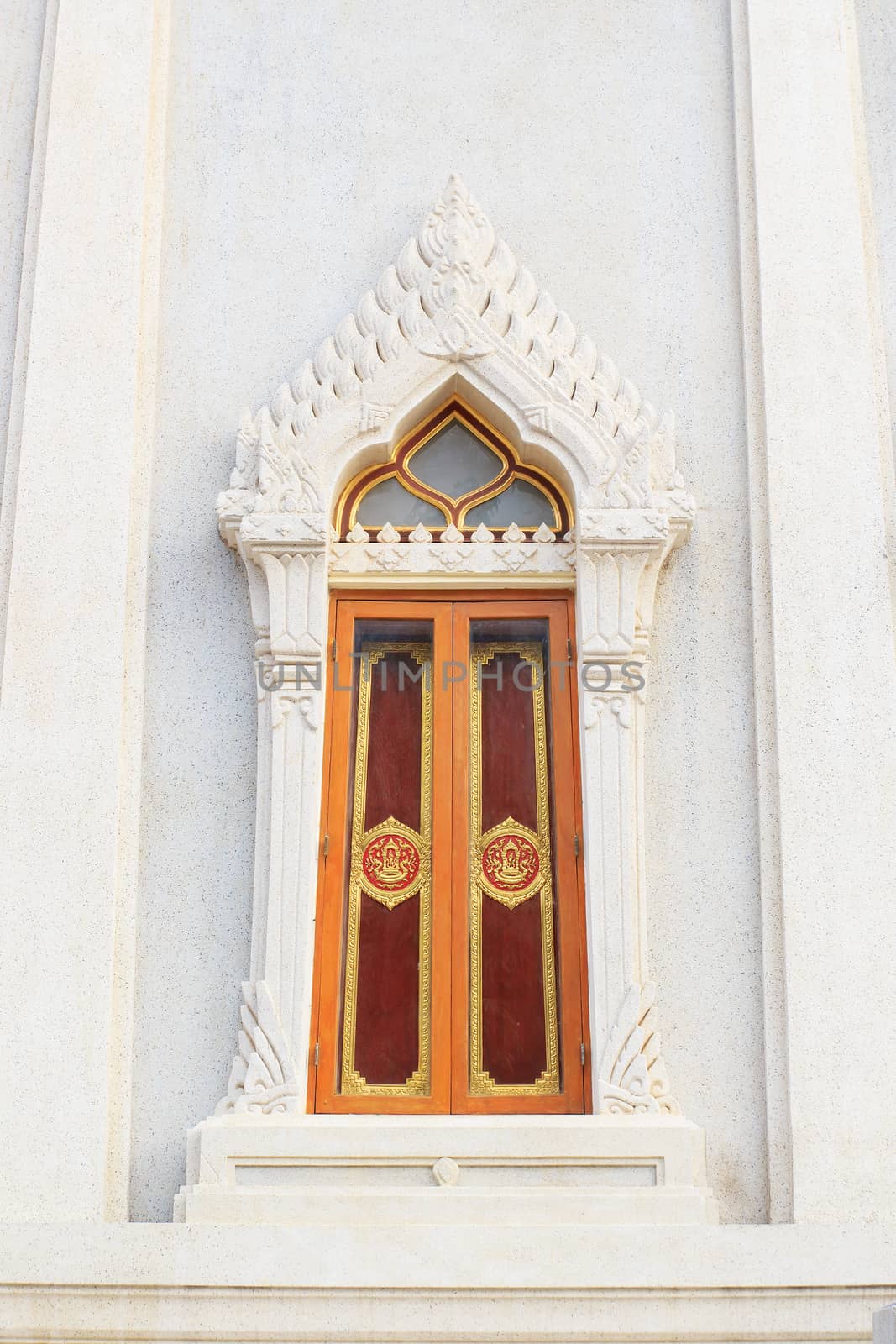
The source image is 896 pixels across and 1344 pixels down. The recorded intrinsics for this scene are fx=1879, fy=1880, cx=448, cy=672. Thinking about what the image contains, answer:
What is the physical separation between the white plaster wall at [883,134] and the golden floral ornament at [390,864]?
202 centimetres

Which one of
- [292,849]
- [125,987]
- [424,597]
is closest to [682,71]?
[424,597]

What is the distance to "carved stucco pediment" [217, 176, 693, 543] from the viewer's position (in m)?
5.76

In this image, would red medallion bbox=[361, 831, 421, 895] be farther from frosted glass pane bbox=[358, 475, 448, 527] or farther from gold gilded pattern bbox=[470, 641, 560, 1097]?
frosted glass pane bbox=[358, 475, 448, 527]

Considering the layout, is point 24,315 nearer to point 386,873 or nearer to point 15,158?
point 15,158

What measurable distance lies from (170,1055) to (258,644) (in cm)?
123

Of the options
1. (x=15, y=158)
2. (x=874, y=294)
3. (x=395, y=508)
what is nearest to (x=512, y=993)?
(x=395, y=508)

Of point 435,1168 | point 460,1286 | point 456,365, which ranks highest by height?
point 456,365

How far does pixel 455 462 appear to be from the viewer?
19.8 feet

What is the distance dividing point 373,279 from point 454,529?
3.12 feet

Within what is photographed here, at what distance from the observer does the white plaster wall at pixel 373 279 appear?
5422mm

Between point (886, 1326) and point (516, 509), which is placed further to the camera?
point (516, 509)

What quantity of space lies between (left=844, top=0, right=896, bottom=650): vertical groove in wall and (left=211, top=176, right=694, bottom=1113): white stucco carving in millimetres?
654

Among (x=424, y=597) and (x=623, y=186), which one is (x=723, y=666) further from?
(x=623, y=186)

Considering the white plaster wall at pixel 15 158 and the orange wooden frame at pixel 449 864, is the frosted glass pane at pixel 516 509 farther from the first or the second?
the white plaster wall at pixel 15 158
